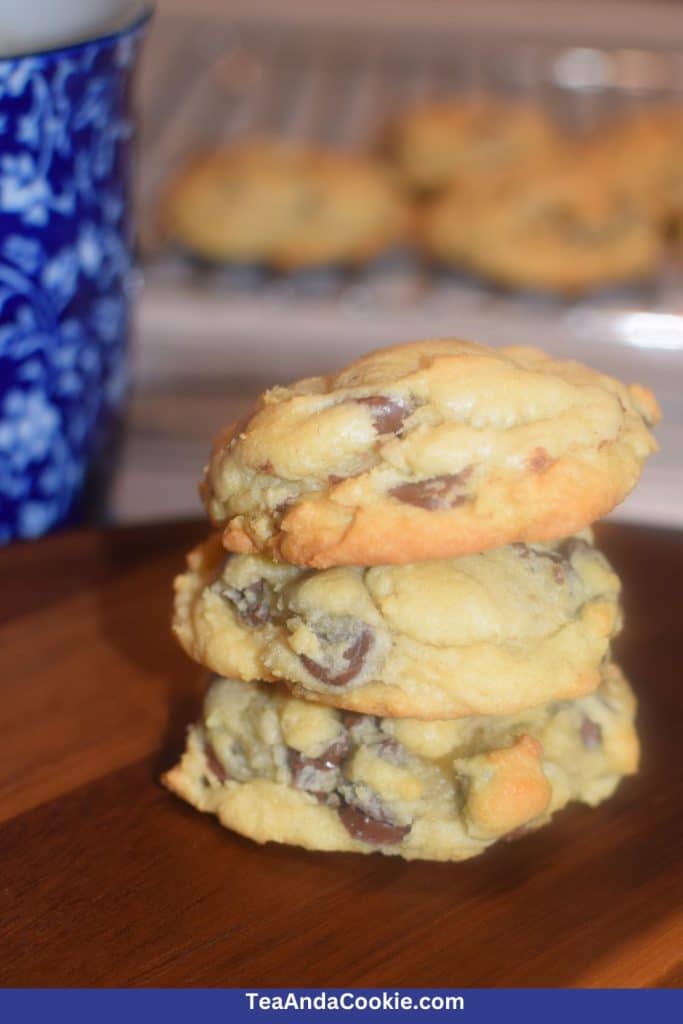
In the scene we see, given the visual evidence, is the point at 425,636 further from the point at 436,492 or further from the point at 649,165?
the point at 649,165

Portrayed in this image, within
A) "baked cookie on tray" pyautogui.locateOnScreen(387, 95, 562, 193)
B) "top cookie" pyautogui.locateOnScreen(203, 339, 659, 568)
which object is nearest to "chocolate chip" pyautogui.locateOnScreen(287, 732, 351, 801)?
"top cookie" pyautogui.locateOnScreen(203, 339, 659, 568)

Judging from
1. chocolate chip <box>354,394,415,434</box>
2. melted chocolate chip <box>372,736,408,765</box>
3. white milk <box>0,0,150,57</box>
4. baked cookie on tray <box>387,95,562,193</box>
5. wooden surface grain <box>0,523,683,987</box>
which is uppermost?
white milk <box>0,0,150,57</box>

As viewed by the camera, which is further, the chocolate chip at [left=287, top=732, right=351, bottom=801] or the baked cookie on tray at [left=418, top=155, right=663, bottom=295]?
the baked cookie on tray at [left=418, top=155, right=663, bottom=295]

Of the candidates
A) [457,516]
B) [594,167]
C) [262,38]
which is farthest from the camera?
[262,38]

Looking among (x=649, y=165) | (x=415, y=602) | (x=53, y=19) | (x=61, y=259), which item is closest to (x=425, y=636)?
(x=415, y=602)

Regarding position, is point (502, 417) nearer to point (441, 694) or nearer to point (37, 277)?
point (441, 694)

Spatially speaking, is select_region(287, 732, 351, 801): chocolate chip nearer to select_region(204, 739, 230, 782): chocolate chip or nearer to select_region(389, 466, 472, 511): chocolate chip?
select_region(204, 739, 230, 782): chocolate chip

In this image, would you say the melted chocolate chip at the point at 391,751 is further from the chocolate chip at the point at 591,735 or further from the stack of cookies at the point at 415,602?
the chocolate chip at the point at 591,735

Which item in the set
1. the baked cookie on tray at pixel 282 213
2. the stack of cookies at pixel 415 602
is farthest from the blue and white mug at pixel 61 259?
the baked cookie on tray at pixel 282 213

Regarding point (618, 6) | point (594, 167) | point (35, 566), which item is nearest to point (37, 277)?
point (35, 566)
